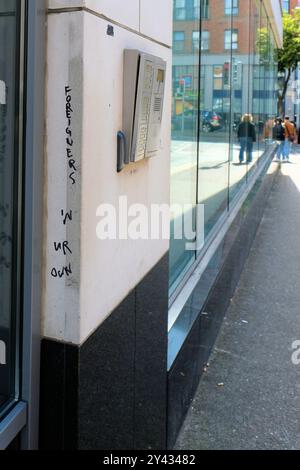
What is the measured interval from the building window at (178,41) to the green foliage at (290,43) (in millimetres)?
37015

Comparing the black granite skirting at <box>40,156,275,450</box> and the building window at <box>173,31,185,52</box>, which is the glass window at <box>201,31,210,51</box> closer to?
the building window at <box>173,31,185,52</box>

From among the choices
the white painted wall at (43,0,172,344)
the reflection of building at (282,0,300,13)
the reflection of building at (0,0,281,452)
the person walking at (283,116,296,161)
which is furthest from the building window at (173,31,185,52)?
the reflection of building at (282,0,300,13)

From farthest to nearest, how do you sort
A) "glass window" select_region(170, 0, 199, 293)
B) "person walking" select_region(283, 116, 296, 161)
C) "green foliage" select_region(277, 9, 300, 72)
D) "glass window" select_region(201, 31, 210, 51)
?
"green foliage" select_region(277, 9, 300, 72)
"person walking" select_region(283, 116, 296, 161)
"glass window" select_region(201, 31, 210, 51)
"glass window" select_region(170, 0, 199, 293)

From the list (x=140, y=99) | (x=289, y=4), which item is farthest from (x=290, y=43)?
(x=140, y=99)

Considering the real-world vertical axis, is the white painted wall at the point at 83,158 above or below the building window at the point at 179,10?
below

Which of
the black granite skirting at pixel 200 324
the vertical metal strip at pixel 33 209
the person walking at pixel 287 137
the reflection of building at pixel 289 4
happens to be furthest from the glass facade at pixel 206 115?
the reflection of building at pixel 289 4

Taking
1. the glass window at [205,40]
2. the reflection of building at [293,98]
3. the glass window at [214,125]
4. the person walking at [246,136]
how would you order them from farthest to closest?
the reflection of building at [293,98] < the person walking at [246,136] < the glass window at [214,125] < the glass window at [205,40]

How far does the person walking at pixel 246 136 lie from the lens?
28.4 feet

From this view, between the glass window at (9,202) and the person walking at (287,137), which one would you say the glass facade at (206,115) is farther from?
the person walking at (287,137)

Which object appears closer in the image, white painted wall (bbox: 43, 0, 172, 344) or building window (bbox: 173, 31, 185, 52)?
white painted wall (bbox: 43, 0, 172, 344)

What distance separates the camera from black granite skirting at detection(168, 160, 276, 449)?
3.21 meters

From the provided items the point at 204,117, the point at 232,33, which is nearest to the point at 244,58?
the point at 232,33

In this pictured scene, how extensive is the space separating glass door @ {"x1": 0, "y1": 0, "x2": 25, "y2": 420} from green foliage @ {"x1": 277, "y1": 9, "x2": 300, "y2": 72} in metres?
39.7

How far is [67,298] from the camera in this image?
6.10 feet
